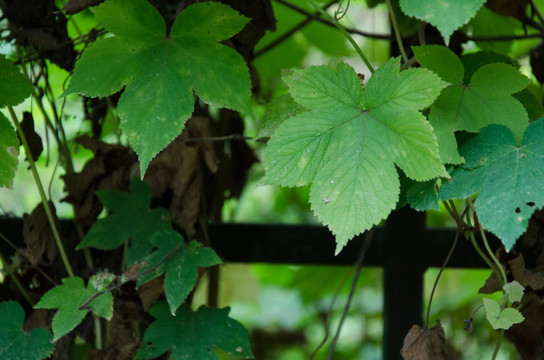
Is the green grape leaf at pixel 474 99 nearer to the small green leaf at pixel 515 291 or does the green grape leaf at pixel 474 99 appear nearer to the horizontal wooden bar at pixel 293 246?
the small green leaf at pixel 515 291

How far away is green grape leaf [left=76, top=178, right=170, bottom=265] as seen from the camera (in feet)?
3.17

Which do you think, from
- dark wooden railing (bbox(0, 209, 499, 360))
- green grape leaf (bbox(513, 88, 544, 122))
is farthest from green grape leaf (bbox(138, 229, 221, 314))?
green grape leaf (bbox(513, 88, 544, 122))

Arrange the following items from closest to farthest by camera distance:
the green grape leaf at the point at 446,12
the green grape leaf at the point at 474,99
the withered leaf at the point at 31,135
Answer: the green grape leaf at the point at 446,12 → the green grape leaf at the point at 474,99 → the withered leaf at the point at 31,135

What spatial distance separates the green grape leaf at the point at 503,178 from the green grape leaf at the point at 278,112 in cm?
21

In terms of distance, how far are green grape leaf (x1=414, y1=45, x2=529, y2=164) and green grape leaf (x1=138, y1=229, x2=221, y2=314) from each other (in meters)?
0.37

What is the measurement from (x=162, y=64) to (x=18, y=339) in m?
0.48

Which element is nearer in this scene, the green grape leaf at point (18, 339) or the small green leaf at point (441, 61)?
the small green leaf at point (441, 61)

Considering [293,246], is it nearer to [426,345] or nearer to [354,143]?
[426,345]

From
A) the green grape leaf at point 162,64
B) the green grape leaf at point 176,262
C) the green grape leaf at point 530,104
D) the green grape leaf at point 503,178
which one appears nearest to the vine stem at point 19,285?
the green grape leaf at point 176,262

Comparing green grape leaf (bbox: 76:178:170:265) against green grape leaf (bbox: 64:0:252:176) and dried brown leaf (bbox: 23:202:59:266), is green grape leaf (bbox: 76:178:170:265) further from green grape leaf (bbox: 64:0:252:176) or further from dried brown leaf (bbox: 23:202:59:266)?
green grape leaf (bbox: 64:0:252:176)

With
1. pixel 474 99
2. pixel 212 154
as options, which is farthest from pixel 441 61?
pixel 212 154

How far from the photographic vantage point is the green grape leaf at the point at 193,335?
0.90 m

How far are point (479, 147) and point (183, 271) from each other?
44cm

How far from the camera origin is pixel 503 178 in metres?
0.65
